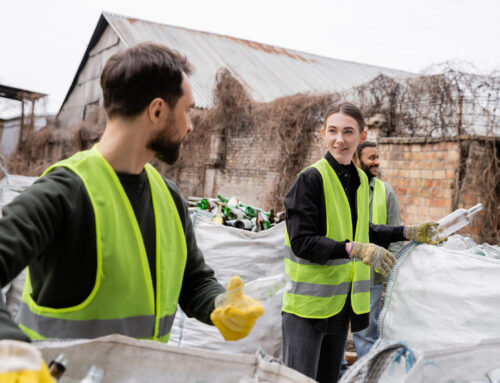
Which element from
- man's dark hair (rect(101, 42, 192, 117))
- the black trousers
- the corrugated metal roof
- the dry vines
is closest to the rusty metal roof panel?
the corrugated metal roof

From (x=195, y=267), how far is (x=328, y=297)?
0.92 metres

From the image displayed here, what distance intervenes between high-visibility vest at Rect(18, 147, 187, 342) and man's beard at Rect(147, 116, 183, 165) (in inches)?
5.9

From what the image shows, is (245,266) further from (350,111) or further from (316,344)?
(350,111)

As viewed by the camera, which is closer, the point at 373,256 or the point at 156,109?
the point at 156,109

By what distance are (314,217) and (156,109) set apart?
3.80 feet

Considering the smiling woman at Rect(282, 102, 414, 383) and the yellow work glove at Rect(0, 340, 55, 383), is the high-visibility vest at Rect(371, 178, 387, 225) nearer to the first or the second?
Answer: the smiling woman at Rect(282, 102, 414, 383)

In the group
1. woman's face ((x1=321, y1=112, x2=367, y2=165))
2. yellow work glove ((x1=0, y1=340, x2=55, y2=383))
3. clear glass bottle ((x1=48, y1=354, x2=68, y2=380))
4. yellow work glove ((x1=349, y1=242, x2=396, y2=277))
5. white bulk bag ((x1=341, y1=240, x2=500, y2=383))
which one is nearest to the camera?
yellow work glove ((x1=0, y1=340, x2=55, y2=383))

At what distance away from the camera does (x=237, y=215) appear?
405 centimetres

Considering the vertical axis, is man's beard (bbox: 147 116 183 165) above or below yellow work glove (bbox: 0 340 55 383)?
above

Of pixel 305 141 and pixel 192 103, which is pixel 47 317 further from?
pixel 305 141

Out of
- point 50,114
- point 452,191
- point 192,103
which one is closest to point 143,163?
point 192,103

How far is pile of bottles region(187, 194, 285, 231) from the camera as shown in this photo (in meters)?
3.79

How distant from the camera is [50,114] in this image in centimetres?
1998

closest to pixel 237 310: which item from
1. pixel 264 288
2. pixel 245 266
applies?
pixel 264 288
